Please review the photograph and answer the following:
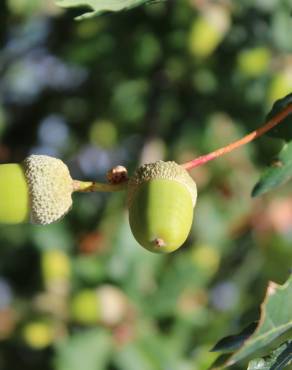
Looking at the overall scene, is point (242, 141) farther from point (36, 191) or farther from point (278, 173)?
point (36, 191)

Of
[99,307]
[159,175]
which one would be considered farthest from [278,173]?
[99,307]

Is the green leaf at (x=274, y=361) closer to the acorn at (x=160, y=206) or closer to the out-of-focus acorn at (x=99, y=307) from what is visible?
the acorn at (x=160, y=206)

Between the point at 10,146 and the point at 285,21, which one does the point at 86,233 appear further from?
the point at 285,21

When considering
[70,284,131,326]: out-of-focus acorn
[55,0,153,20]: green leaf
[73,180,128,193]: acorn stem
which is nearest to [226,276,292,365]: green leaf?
[73,180,128,193]: acorn stem

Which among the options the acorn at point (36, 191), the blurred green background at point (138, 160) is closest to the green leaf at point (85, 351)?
the blurred green background at point (138, 160)

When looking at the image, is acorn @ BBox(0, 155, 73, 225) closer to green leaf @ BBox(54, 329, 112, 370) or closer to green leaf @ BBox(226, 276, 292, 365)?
green leaf @ BBox(226, 276, 292, 365)

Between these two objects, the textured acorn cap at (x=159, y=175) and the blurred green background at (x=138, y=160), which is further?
the blurred green background at (x=138, y=160)

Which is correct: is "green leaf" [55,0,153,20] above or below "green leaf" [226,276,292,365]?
above
